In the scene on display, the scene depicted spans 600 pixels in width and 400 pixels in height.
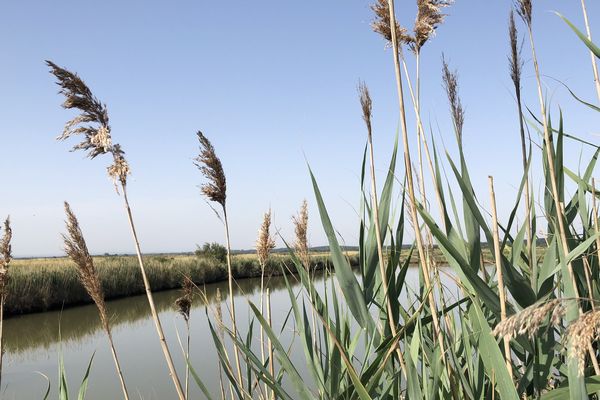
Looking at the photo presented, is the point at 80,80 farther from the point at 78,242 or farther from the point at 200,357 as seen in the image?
the point at 200,357

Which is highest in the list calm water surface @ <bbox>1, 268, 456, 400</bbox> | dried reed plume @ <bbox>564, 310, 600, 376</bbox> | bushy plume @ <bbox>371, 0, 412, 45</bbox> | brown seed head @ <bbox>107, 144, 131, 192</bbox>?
bushy plume @ <bbox>371, 0, 412, 45</bbox>

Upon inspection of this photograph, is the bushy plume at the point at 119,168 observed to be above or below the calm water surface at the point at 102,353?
above

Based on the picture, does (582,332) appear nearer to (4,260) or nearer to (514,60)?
(514,60)

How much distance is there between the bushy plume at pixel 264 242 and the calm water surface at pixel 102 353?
3.02m

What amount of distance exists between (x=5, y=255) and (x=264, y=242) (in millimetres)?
987

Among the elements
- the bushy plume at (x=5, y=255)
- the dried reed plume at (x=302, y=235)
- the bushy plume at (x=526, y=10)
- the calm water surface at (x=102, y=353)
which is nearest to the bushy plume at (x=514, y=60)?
the bushy plume at (x=526, y=10)

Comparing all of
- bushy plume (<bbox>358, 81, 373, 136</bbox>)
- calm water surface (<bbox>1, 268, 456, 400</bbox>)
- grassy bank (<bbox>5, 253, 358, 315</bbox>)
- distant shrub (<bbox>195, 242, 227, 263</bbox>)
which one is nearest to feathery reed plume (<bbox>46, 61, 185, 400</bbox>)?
bushy plume (<bbox>358, 81, 373, 136</bbox>)

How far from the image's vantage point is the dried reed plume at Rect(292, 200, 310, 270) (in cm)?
154

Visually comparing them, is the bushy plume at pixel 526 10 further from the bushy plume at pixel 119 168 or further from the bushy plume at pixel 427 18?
the bushy plume at pixel 119 168

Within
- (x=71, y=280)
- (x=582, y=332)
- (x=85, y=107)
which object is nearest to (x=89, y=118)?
(x=85, y=107)

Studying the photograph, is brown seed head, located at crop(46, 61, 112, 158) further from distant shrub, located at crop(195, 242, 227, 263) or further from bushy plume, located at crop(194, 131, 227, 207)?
distant shrub, located at crop(195, 242, 227, 263)

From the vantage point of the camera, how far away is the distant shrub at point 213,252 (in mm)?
25573

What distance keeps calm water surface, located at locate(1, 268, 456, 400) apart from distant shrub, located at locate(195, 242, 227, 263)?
11766 millimetres

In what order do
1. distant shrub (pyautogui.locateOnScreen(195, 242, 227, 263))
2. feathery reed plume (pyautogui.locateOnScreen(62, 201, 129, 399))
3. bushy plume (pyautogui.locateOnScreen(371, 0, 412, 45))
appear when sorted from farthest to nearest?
distant shrub (pyautogui.locateOnScreen(195, 242, 227, 263))
feathery reed plume (pyautogui.locateOnScreen(62, 201, 129, 399))
bushy plume (pyautogui.locateOnScreen(371, 0, 412, 45))
